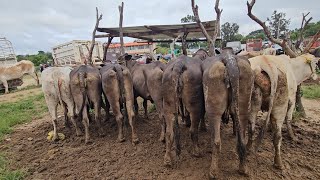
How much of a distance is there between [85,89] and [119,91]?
793 mm

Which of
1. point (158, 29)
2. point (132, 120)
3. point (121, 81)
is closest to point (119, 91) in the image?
point (121, 81)

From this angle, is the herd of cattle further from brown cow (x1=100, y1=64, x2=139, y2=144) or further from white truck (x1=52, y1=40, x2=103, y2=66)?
white truck (x1=52, y1=40, x2=103, y2=66)

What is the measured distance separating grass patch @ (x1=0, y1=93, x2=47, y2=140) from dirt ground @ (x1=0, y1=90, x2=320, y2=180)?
4.54 ft

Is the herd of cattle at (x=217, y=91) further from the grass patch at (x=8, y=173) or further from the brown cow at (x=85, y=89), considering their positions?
the grass patch at (x=8, y=173)

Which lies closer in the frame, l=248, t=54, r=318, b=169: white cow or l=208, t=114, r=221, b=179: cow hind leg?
l=208, t=114, r=221, b=179: cow hind leg

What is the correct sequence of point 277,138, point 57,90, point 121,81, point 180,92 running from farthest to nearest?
point 57,90, point 121,81, point 180,92, point 277,138

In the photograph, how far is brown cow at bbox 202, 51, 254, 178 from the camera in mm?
3074

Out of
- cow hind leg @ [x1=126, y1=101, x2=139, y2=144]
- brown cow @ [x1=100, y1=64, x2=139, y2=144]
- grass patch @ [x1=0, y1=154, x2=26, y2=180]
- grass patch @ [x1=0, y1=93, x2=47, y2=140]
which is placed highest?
brown cow @ [x1=100, y1=64, x2=139, y2=144]

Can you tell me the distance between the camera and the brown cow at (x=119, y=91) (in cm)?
480

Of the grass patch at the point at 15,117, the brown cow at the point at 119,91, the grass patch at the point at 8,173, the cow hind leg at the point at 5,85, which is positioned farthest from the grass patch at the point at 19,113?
the cow hind leg at the point at 5,85

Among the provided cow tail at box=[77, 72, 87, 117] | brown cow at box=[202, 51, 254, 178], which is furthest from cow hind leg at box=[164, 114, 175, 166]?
cow tail at box=[77, 72, 87, 117]

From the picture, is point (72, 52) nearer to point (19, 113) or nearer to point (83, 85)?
point (19, 113)

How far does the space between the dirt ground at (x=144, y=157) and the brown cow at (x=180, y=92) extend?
42 centimetres

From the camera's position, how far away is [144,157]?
4.13m
